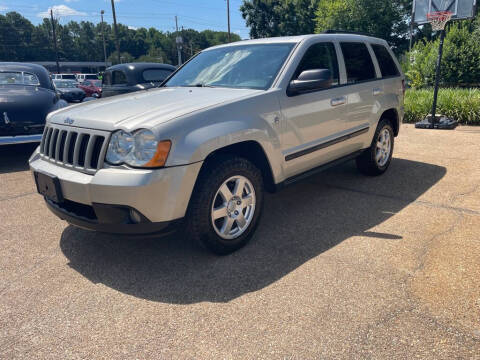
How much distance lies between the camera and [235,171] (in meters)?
3.25

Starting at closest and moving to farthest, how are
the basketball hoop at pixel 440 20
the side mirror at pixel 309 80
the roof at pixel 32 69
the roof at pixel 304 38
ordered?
the side mirror at pixel 309 80 < the roof at pixel 304 38 < the roof at pixel 32 69 < the basketball hoop at pixel 440 20

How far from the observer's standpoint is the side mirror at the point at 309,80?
11.8 feet

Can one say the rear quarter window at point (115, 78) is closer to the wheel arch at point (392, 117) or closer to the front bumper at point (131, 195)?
the wheel arch at point (392, 117)

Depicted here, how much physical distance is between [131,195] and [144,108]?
825mm

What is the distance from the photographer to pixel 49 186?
3193 millimetres

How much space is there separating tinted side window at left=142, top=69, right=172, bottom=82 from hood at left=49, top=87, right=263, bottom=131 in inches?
253

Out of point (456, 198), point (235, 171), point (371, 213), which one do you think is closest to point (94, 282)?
point (235, 171)

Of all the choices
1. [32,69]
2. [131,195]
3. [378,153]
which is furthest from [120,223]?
[32,69]

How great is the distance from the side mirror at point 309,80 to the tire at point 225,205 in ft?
2.77

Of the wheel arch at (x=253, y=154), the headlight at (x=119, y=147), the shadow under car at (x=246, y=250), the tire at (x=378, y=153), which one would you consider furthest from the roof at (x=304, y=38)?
the headlight at (x=119, y=147)

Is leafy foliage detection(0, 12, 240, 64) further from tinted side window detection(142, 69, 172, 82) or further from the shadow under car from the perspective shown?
the shadow under car

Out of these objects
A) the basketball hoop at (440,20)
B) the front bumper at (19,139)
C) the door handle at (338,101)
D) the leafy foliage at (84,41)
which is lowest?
the front bumper at (19,139)

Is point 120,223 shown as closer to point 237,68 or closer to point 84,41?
point 237,68

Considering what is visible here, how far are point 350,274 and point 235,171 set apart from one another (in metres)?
1.20
